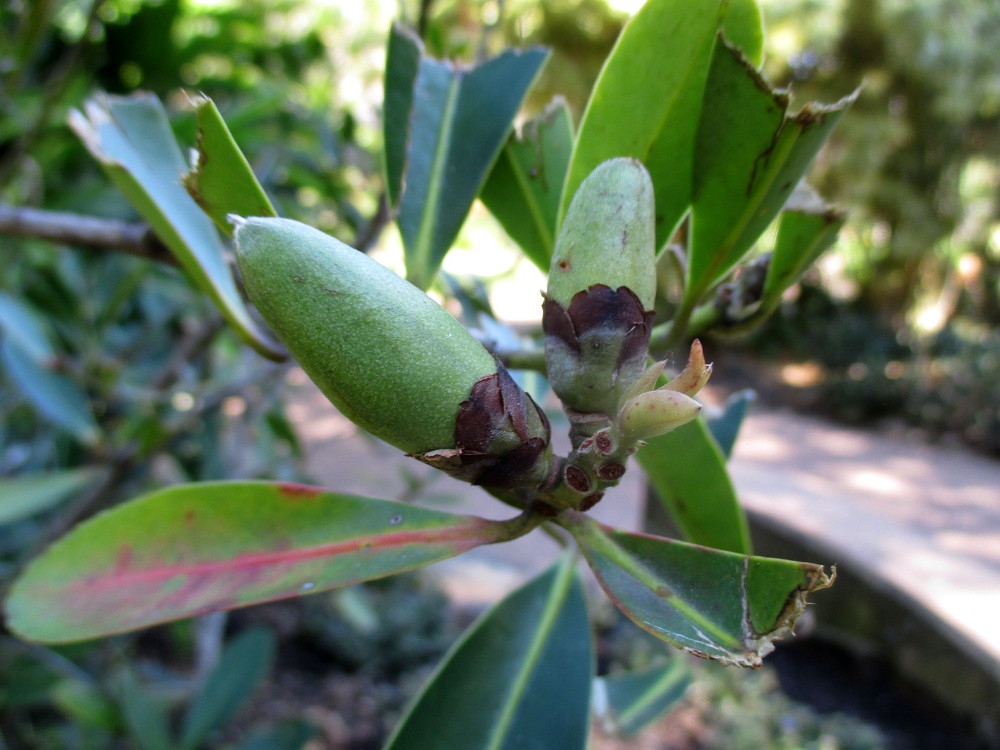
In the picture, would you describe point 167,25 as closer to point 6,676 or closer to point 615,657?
point 6,676

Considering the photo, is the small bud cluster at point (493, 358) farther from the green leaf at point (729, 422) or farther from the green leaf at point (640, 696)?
the green leaf at point (640, 696)

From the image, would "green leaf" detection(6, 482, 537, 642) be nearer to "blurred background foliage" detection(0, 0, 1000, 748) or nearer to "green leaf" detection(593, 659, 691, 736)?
"blurred background foliage" detection(0, 0, 1000, 748)

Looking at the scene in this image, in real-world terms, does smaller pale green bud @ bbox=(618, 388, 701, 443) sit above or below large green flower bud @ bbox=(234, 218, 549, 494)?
below

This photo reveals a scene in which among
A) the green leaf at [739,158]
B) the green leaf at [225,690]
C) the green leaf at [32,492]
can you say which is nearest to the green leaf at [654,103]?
the green leaf at [739,158]

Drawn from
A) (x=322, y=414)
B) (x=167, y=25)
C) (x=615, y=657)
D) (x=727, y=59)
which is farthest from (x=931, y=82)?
→ (x=727, y=59)

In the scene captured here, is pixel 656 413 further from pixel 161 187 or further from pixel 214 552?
pixel 161 187

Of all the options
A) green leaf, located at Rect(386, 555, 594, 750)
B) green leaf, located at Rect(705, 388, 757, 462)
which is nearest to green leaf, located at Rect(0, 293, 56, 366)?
green leaf, located at Rect(386, 555, 594, 750)

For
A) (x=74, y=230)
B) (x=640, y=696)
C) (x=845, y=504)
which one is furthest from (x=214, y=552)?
(x=845, y=504)
